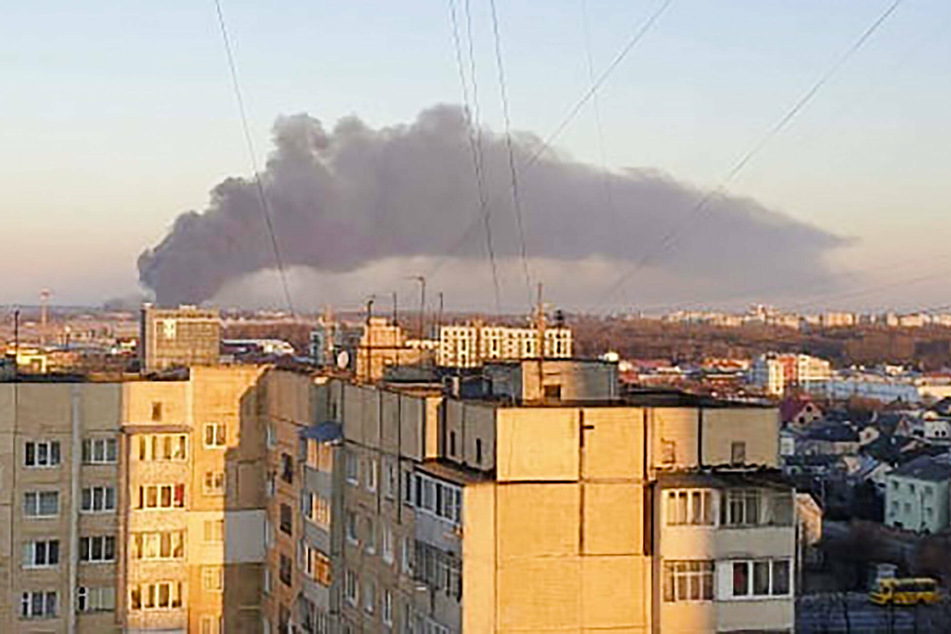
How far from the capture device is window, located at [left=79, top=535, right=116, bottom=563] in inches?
848

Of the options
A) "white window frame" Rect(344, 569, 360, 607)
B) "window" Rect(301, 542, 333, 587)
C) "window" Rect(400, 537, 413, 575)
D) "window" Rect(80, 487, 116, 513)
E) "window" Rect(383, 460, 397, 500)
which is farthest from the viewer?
"window" Rect(80, 487, 116, 513)

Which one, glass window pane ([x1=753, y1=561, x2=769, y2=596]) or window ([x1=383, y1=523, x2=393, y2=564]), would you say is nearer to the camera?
glass window pane ([x1=753, y1=561, x2=769, y2=596])

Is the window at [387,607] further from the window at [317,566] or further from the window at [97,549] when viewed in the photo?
the window at [97,549]

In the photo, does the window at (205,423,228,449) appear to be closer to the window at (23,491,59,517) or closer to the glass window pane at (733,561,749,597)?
the window at (23,491,59,517)

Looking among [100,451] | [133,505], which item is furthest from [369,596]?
[100,451]

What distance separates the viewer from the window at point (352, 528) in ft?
56.6

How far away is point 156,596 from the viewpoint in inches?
862

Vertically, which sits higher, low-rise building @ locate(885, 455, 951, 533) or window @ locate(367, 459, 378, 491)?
window @ locate(367, 459, 378, 491)

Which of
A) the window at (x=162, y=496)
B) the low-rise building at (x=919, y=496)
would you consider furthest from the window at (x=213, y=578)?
the low-rise building at (x=919, y=496)

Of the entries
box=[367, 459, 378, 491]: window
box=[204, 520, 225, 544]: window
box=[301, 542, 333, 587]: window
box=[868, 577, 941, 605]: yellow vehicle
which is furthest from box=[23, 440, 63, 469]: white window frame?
box=[868, 577, 941, 605]: yellow vehicle

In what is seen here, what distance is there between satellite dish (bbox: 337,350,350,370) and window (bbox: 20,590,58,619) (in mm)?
5208

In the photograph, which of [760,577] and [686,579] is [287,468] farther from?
[760,577]

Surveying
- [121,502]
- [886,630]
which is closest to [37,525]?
[121,502]

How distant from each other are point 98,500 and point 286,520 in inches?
116
